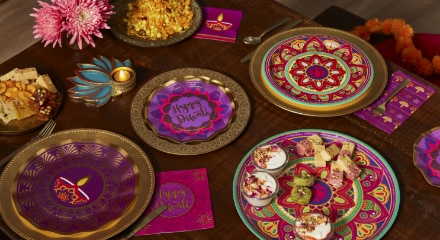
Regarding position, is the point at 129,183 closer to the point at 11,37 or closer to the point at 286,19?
the point at 286,19

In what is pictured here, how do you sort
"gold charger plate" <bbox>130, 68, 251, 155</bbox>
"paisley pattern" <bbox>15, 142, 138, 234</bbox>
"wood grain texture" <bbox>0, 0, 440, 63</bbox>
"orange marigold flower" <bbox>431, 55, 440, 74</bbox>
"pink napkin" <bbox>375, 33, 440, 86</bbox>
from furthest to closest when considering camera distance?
"wood grain texture" <bbox>0, 0, 440, 63</bbox>, "pink napkin" <bbox>375, 33, 440, 86</bbox>, "orange marigold flower" <bbox>431, 55, 440, 74</bbox>, "gold charger plate" <bbox>130, 68, 251, 155</bbox>, "paisley pattern" <bbox>15, 142, 138, 234</bbox>

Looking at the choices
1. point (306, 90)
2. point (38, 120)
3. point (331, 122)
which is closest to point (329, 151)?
point (331, 122)

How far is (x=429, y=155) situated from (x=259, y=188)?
480mm

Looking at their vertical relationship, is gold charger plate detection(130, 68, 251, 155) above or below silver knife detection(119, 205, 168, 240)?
above

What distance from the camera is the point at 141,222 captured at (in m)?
1.42

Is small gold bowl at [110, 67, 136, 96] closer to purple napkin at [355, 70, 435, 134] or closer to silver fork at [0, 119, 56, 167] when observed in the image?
silver fork at [0, 119, 56, 167]

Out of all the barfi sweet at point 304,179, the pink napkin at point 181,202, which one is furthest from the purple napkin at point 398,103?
the pink napkin at point 181,202

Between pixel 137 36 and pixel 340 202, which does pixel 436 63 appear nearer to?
pixel 340 202

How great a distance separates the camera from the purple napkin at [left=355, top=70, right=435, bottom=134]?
1628 mm

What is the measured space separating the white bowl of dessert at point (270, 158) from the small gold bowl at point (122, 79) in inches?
18.0

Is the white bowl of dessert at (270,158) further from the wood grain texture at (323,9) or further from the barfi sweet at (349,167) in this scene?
the wood grain texture at (323,9)

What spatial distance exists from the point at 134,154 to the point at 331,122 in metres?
0.56

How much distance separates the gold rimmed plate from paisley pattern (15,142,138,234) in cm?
42

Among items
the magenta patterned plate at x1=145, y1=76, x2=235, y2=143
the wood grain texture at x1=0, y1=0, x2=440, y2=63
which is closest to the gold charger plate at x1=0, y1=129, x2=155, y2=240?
the magenta patterned plate at x1=145, y1=76, x2=235, y2=143
